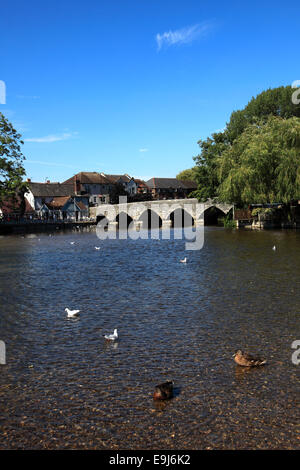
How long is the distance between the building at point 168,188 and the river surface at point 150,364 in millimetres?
103948

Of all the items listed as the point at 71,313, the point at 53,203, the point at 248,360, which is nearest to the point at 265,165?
the point at 71,313

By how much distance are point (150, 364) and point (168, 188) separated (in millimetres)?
116768

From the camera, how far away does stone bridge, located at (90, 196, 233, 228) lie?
245ft

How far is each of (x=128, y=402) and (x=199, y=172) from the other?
6226 cm

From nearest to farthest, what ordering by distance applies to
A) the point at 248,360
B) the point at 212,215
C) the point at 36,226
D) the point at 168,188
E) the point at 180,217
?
the point at 248,360, the point at 212,215, the point at 36,226, the point at 180,217, the point at 168,188

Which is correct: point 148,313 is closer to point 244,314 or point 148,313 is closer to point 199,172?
point 244,314

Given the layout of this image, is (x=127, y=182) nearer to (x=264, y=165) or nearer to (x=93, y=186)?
(x=93, y=186)

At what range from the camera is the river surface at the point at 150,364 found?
705 cm

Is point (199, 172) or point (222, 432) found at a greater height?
point (199, 172)

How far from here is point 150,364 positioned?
9828 mm

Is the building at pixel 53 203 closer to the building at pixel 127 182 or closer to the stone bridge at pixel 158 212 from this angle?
the stone bridge at pixel 158 212
